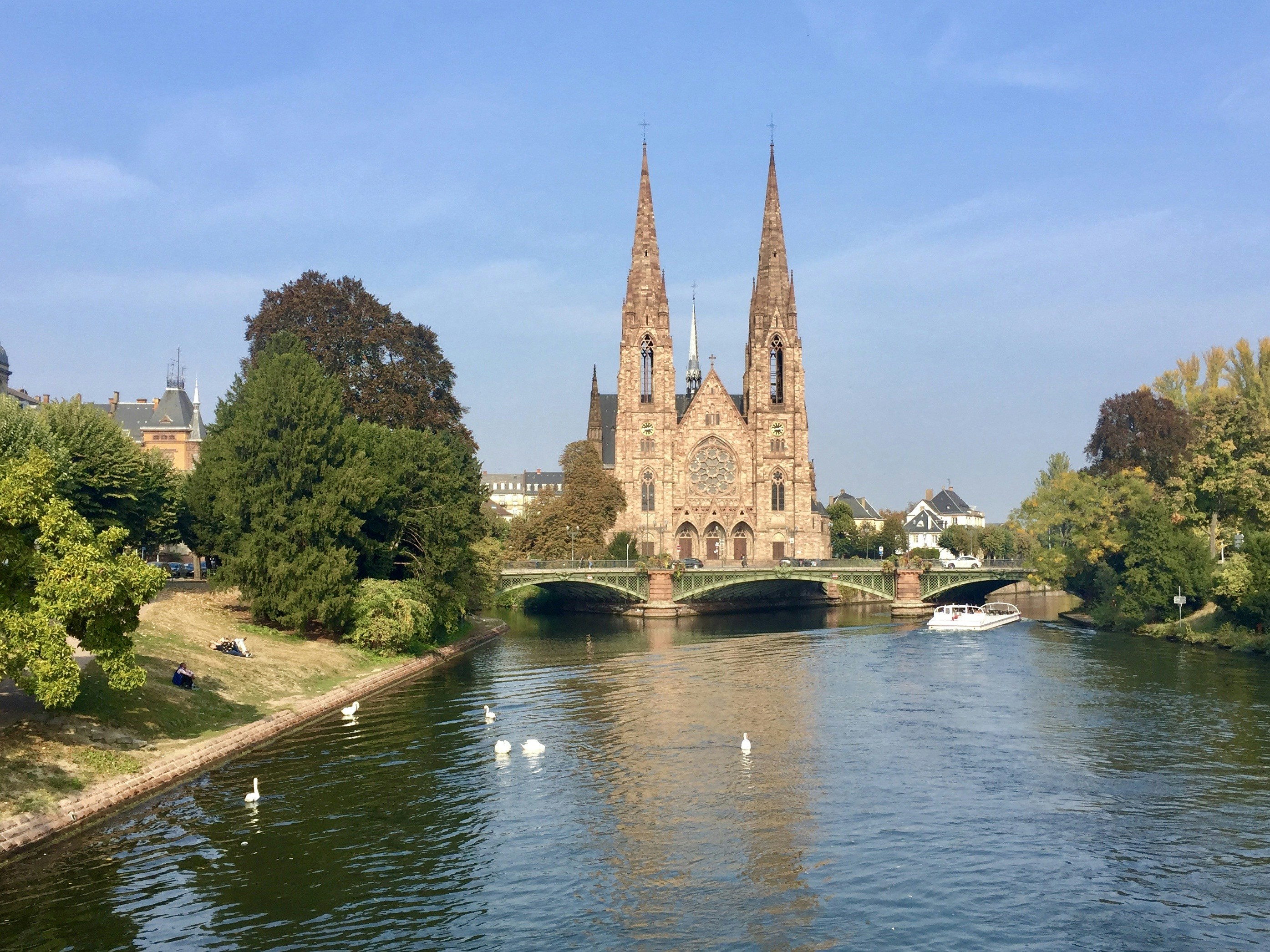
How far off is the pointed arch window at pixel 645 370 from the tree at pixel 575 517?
1004cm

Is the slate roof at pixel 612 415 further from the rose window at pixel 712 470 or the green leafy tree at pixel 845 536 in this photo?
the green leafy tree at pixel 845 536

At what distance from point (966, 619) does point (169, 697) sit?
61808 millimetres

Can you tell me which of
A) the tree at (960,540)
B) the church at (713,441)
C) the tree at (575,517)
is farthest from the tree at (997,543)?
the tree at (575,517)

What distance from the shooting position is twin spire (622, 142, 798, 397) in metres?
124

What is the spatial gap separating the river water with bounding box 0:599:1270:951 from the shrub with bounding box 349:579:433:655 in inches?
250

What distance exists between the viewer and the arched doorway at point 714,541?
12262 centimetres

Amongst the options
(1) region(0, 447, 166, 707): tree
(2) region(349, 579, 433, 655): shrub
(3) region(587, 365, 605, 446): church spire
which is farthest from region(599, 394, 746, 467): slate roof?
(1) region(0, 447, 166, 707): tree

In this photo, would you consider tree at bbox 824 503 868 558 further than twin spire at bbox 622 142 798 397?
Yes

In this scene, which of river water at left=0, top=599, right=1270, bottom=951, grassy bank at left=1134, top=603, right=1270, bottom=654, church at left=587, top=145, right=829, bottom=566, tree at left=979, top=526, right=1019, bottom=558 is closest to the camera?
river water at left=0, top=599, right=1270, bottom=951

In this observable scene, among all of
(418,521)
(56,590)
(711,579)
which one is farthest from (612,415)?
(56,590)

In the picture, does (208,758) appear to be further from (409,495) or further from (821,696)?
(409,495)

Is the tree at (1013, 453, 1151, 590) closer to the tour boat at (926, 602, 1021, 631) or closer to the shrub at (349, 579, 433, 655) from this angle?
the tour boat at (926, 602, 1021, 631)

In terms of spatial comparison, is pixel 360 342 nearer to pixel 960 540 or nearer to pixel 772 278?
pixel 772 278

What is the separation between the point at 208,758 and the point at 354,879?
11529mm
